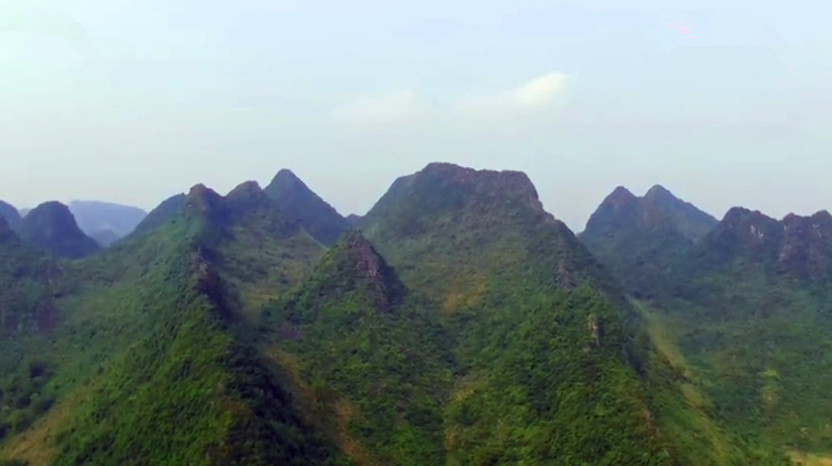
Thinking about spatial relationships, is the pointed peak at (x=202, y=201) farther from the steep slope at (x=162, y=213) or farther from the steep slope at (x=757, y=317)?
the steep slope at (x=757, y=317)

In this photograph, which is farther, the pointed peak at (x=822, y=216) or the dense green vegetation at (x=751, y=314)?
the pointed peak at (x=822, y=216)

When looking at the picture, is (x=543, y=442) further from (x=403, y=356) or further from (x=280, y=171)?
(x=280, y=171)

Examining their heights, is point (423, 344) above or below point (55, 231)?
below

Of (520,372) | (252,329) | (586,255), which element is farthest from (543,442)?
(586,255)

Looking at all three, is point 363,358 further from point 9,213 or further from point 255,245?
point 9,213

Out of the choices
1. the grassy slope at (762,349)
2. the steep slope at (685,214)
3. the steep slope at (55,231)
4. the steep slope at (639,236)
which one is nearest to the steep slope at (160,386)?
the grassy slope at (762,349)

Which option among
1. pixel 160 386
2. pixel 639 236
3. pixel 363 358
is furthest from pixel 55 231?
pixel 639 236
